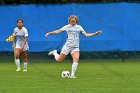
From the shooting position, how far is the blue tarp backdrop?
26.4 metres

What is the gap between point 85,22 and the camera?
87.7ft

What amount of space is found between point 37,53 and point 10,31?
172 centimetres

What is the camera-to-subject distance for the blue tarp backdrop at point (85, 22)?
26.4 metres

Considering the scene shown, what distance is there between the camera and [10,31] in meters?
26.3

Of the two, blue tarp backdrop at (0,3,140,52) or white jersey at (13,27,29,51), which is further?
blue tarp backdrop at (0,3,140,52)
